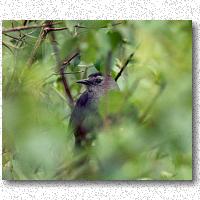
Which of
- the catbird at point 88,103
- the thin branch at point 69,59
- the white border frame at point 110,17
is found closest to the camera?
the catbird at point 88,103

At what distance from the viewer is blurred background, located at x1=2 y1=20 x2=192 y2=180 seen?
951 mm

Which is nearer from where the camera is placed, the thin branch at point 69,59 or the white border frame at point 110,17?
the thin branch at point 69,59

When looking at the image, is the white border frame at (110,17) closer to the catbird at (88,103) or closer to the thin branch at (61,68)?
the thin branch at (61,68)

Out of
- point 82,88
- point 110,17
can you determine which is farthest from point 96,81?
point 110,17

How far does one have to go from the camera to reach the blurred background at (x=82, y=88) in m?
0.95

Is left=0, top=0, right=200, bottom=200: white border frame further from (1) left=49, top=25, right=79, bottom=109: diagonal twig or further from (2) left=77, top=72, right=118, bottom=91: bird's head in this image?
(2) left=77, top=72, right=118, bottom=91: bird's head

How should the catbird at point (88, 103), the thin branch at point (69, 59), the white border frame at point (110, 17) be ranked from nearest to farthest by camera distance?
the catbird at point (88, 103), the thin branch at point (69, 59), the white border frame at point (110, 17)

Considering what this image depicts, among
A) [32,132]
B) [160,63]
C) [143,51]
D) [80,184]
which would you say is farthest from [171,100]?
[80,184]

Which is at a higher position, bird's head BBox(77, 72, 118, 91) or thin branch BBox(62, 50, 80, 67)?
thin branch BBox(62, 50, 80, 67)

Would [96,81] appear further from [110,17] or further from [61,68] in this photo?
[110,17]

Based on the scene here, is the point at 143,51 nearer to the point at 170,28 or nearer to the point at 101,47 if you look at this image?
the point at 170,28

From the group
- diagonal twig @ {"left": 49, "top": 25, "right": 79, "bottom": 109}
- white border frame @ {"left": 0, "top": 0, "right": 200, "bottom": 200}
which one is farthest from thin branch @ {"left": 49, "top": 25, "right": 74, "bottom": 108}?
white border frame @ {"left": 0, "top": 0, "right": 200, "bottom": 200}

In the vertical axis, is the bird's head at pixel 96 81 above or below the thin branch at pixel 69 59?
below

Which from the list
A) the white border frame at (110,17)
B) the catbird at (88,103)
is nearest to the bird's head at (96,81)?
the catbird at (88,103)
